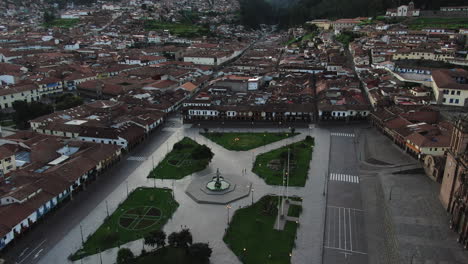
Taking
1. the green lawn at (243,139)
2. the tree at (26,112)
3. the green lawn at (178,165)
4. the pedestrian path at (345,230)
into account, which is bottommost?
the pedestrian path at (345,230)

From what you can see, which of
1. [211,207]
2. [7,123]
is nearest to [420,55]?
[211,207]

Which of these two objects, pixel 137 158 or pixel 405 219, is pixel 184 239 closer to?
pixel 405 219

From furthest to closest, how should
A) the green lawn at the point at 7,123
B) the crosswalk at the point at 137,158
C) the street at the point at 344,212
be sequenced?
the green lawn at the point at 7,123, the crosswalk at the point at 137,158, the street at the point at 344,212

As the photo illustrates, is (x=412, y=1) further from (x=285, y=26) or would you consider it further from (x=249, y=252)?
(x=249, y=252)

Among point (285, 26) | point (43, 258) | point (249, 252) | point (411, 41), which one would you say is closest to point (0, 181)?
point (43, 258)

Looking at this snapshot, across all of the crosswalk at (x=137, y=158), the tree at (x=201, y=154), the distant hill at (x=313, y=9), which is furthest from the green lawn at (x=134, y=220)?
the distant hill at (x=313, y=9)

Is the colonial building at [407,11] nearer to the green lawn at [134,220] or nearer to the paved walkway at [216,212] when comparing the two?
the paved walkway at [216,212]
